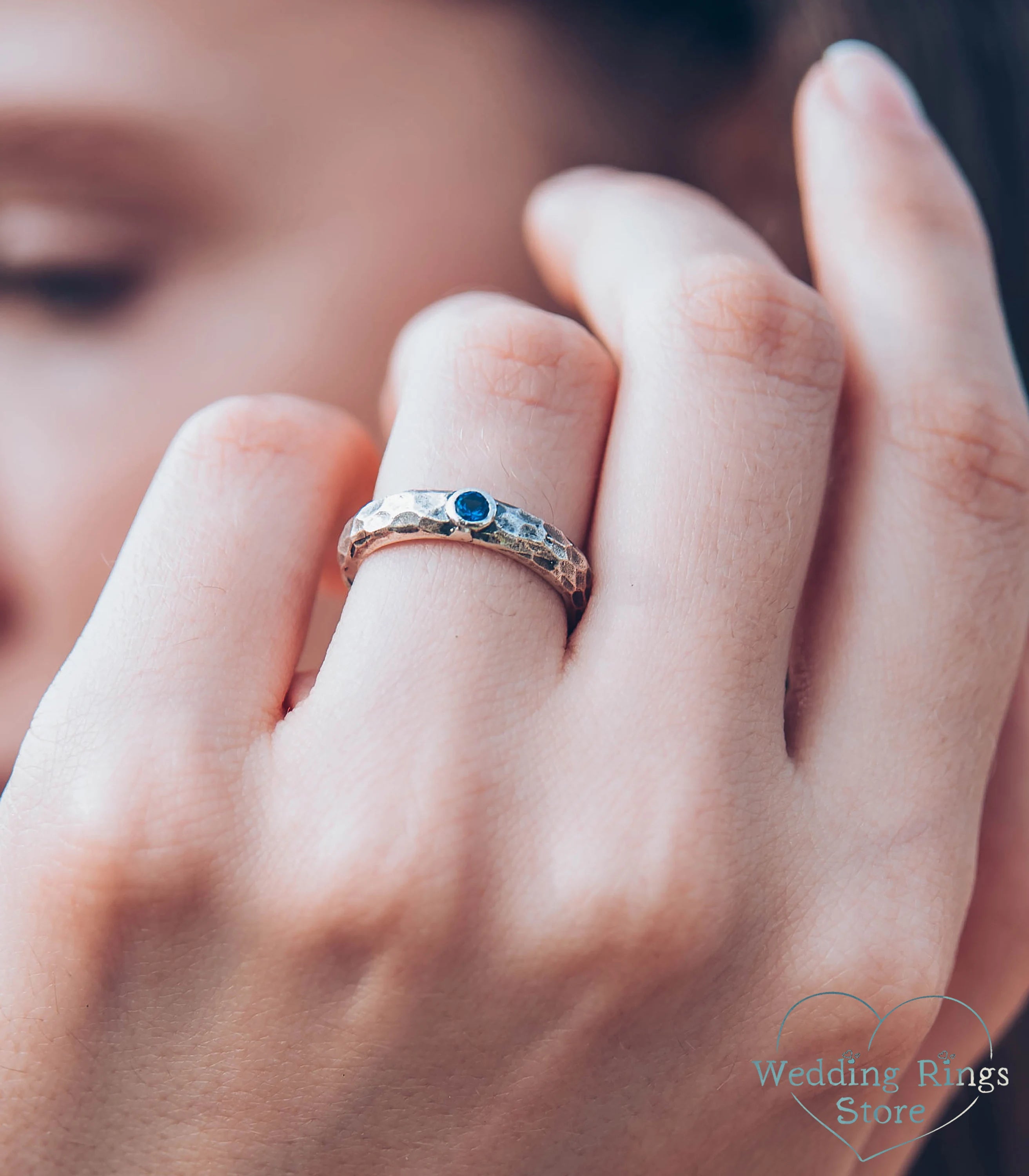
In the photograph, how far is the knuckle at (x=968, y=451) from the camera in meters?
0.66

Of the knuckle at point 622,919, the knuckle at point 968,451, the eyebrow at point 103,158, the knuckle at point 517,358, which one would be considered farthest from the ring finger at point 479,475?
the eyebrow at point 103,158

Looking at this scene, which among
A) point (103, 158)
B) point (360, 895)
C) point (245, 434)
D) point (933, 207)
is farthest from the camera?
point (103, 158)

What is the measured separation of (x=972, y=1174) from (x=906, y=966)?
0.98 metres

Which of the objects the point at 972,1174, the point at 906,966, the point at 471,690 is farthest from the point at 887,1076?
the point at 972,1174

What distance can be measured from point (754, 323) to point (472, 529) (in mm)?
291

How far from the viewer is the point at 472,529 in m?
0.56

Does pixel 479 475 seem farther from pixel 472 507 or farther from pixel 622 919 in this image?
pixel 622 919

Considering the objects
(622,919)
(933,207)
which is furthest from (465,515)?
(933,207)

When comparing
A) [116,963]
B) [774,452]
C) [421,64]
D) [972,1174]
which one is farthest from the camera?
[972,1174]

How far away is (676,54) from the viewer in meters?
1.00

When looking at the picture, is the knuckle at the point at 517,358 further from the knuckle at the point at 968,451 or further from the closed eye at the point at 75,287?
the closed eye at the point at 75,287

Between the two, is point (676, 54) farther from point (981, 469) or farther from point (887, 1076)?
point (887, 1076)

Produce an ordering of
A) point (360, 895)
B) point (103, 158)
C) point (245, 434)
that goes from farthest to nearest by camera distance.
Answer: point (103, 158)
point (245, 434)
point (360, 895)

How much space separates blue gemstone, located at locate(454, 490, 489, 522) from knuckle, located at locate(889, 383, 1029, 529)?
360 millimetres
